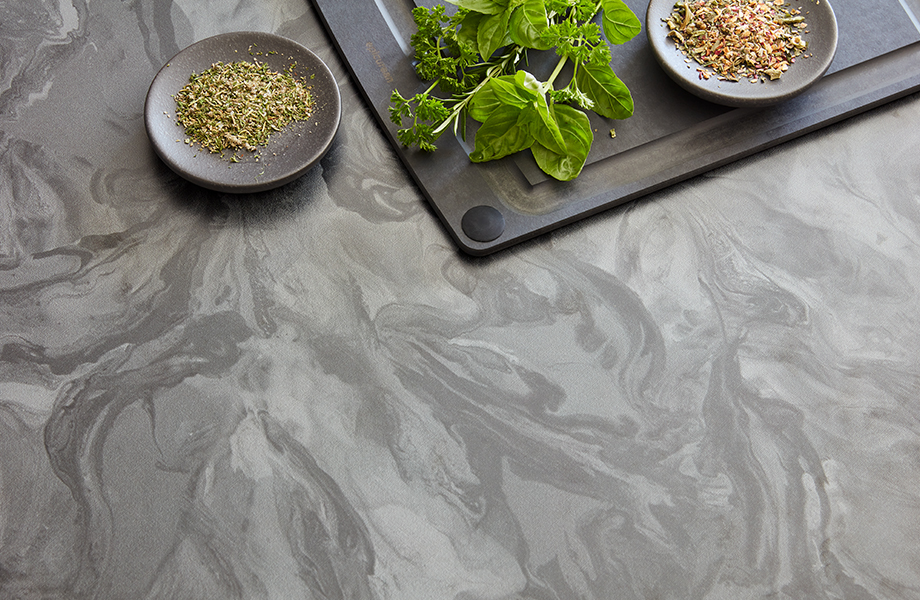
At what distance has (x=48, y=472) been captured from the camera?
94 centimetres

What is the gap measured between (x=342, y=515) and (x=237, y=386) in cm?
24

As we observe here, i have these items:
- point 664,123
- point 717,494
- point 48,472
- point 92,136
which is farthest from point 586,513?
point 92,136

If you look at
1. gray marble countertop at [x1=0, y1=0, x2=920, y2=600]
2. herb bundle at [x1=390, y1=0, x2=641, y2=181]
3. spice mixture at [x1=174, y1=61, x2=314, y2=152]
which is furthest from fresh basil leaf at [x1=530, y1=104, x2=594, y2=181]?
spice mixture at [x1=174, y1=61, x2=314, y2=152]

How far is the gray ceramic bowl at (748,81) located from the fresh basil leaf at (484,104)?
0.98 feet

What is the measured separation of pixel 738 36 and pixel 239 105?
82cm

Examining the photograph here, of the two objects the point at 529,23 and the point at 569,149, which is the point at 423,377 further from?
the point at 529,23

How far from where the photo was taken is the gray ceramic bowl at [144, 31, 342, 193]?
3.38 ft

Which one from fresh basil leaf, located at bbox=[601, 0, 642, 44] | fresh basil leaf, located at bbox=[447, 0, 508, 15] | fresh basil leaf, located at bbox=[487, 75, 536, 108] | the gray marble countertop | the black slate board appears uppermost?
fresh basil leaf, located at bbox=[447, 0, 508, 15]

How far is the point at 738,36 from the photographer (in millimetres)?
1137

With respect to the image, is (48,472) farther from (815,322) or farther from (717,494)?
(815,322)

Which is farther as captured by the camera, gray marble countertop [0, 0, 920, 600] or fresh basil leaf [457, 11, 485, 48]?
fresh basil leaf [457, 11, 485, 48]

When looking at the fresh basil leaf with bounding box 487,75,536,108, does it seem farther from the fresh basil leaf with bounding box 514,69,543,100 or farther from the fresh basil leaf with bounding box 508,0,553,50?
the fresh basil leaf with bounding box 508,0,553,50

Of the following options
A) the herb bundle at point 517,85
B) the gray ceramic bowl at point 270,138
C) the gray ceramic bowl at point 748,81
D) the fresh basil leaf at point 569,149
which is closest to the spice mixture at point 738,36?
the gray ceramic bowl at point 748,81

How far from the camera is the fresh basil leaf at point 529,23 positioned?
1.04m
